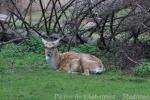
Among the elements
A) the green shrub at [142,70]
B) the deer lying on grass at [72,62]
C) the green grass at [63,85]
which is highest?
the deer lying on grass at [72,62]

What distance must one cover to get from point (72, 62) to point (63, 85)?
2.07 metres

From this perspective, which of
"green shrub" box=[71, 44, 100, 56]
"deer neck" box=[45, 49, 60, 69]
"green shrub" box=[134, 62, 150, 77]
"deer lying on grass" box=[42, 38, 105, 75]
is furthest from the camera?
"green shrub" box=[71, 44, 100, 56]

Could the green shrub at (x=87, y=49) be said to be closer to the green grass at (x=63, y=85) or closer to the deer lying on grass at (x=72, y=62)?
the green grass at (x=63, y=85)

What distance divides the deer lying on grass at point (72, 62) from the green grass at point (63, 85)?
0.26m

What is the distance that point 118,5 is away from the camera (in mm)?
15047

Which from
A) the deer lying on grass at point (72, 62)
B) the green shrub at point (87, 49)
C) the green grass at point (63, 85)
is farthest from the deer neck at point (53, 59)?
the green shrub at point (87, 49)

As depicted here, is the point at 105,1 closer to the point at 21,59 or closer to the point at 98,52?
the point at 98,52

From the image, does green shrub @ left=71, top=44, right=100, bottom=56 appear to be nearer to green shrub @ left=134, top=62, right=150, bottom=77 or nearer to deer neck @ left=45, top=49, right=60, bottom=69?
deer neck @ left=45, top=49, right=60, bottom=69

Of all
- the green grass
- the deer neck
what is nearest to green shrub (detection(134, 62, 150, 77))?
the green grass

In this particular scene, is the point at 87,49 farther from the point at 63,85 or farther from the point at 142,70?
the point at 63,85

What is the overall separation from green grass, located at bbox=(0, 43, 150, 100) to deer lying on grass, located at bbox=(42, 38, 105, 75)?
0.26m

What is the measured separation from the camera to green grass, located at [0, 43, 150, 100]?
10.6 m

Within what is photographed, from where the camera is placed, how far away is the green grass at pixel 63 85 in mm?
10555

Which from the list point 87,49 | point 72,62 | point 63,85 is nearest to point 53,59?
point 72,62
